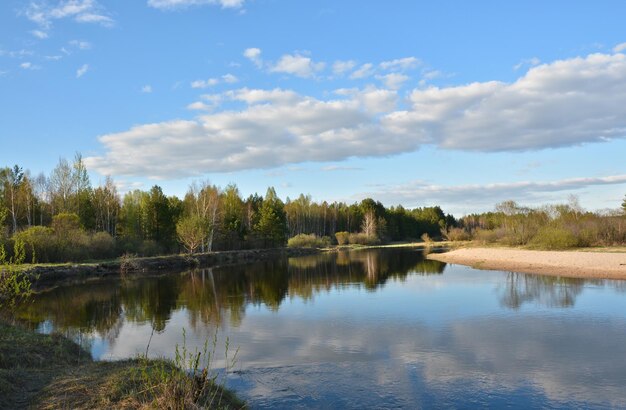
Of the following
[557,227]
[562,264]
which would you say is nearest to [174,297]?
[562,264]

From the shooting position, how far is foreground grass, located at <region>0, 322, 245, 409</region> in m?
7.56

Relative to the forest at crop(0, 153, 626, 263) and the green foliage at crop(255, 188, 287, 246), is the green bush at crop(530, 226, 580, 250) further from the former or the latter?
the green foliage at crop(255, 188, 287, 246)

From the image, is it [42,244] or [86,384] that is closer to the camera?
[86,384]

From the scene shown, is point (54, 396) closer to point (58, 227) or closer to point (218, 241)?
point (58, 227)

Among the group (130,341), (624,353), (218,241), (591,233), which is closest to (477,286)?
(624,353)

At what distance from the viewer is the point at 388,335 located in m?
16.8

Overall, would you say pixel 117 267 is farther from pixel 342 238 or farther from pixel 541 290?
pixel 342 238

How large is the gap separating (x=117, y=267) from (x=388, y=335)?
37.8 metres

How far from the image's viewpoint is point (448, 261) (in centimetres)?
5400

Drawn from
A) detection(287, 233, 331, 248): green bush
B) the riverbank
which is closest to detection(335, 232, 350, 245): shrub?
detection(287, 233, 331, 248): green bush

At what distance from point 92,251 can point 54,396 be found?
46.6 m

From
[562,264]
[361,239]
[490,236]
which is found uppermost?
[490,236]

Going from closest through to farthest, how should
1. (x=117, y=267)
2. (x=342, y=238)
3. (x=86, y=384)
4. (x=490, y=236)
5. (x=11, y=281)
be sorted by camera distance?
1. (x=86, y=384)
2. (x=11, y=281)
3. (x=117, y=267)
4. (x=490, y=236)
5. (x=342, y=238)

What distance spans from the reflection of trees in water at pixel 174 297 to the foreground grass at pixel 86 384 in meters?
5.83
